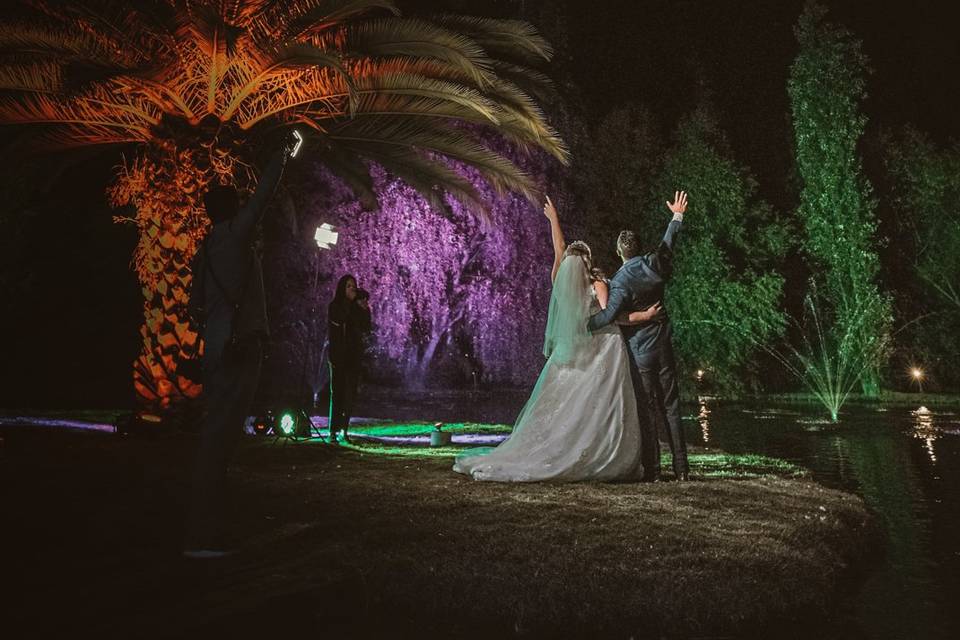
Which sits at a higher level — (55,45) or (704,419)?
(55,45)

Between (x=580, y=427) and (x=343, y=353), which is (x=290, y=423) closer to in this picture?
(x=343, y=353)

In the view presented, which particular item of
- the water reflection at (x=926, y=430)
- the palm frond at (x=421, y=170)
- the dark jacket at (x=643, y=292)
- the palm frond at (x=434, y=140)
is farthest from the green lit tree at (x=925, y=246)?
the dark jacket at (x=643, y=292)

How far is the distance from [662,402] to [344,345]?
16.9 ft

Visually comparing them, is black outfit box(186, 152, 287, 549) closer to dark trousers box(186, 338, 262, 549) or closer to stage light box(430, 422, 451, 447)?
dark trousers box(186, 338, 262, 549)

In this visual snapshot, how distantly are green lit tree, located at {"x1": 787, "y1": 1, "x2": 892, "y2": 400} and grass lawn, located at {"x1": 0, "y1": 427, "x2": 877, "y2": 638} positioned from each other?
22.2 metres

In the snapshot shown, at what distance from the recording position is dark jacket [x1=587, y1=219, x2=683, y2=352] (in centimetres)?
733

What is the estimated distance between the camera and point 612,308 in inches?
287

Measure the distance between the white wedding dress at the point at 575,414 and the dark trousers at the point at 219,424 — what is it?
10.1 ft

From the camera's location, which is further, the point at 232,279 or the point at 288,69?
the point at 288,69

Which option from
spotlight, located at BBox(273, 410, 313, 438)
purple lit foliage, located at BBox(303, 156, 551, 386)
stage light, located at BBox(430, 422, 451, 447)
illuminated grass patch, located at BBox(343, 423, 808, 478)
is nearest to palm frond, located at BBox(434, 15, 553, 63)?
stage light, located at BBox(430, 422, 451, 447)

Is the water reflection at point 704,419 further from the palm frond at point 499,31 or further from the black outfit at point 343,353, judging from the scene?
the palm frond at point 499,31

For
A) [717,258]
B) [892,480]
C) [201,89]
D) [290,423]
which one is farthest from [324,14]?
[717,258]

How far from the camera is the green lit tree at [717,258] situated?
26219 mm

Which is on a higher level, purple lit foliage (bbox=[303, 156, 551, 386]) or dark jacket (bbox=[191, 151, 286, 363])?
purple lit foliage (bbox=[303, 156, 551, 386])
